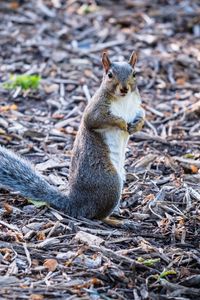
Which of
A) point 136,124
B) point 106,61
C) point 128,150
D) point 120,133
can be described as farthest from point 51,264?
point 128,150

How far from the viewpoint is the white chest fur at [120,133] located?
4.95 m

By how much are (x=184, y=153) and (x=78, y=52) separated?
2.42 meters

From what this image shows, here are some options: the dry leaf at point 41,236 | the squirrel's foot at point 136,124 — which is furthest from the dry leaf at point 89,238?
the squirrel's foot at point 136,124

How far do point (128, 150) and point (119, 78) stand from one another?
1.26 m

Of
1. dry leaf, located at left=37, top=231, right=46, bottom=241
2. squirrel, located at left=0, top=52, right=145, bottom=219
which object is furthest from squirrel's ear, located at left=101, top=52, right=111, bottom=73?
dry leaf, located at left=37, top=231, right=46, bottom=241

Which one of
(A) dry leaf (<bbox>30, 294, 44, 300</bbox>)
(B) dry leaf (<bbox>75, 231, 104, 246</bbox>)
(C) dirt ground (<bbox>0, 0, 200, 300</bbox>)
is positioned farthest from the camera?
(B) dry leaf (<bbox>75, 231, 104, 246</bbox>)

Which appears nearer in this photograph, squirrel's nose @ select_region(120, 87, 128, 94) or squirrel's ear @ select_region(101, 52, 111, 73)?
squirrel's nose @ select_region(120, 87, 128, 94)

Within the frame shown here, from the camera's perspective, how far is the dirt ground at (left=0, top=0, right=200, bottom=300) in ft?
13.5

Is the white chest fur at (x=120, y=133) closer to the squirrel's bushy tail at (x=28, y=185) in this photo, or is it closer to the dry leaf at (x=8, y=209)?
the squirrel's bushy tail at (x=28, y=185)

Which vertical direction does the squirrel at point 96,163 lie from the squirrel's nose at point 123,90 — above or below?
below

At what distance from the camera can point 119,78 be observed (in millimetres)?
4988

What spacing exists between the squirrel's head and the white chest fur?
3.0 inches

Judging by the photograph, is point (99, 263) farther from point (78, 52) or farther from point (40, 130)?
point (78, 52)

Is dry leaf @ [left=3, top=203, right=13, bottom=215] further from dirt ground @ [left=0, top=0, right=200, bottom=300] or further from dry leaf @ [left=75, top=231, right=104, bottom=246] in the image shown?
dry leaf @ [left=75, top=231, right=104, bottom=246]
